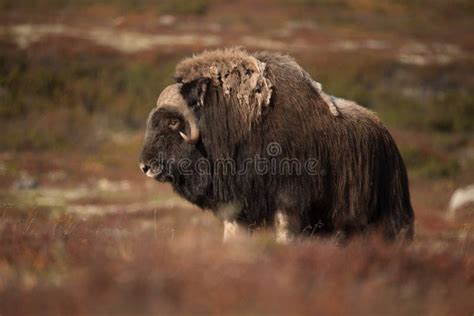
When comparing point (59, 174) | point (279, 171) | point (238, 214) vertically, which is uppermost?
point (279, 171)

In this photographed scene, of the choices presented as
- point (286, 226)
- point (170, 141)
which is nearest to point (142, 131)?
point (170, 141)

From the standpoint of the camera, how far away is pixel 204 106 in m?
5.13

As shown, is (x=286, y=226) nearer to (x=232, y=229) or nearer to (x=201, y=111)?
(x=232, y=229)

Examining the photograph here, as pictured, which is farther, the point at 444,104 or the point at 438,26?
the point at 438,26

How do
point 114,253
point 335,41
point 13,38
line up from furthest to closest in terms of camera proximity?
point 335,41 → point 13,38 → point 114,253

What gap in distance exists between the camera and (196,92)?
513 cm

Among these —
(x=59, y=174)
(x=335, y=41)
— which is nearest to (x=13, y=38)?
(x=59, y=174)

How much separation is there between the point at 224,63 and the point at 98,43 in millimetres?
27258

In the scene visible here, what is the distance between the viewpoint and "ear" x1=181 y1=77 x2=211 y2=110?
5.12 m

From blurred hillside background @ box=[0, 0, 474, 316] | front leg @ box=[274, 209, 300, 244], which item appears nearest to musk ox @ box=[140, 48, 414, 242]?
front leg @ box=[274, 209, 300, 244]

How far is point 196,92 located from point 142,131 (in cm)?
1999

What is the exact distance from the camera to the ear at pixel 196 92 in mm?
5121

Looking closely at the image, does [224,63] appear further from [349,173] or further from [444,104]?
[444,104]

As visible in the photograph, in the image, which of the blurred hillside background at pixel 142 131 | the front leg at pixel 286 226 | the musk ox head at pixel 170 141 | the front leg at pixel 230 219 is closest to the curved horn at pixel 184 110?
the musk ox head at pixel 170 141
